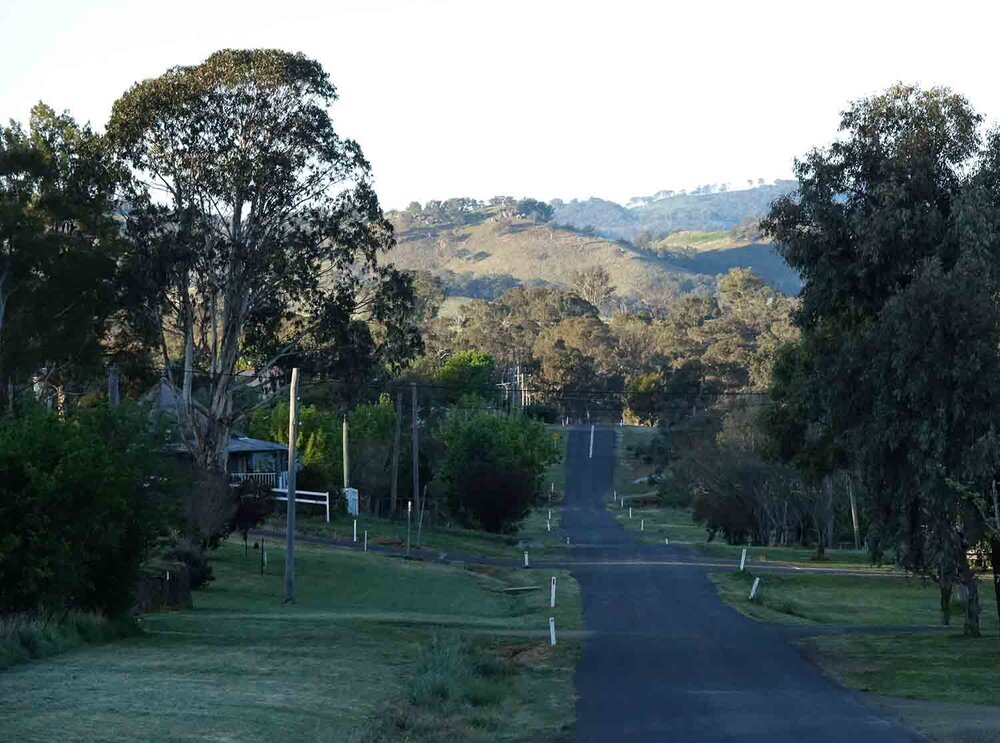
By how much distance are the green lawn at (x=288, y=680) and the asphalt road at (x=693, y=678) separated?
765 mm

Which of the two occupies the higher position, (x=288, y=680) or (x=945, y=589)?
(x=945, y=589)

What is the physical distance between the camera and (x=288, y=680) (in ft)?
63.1

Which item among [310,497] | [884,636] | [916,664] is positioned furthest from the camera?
[310,497]

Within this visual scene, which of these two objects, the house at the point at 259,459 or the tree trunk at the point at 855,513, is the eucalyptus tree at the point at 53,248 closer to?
the house at the point at 259,459

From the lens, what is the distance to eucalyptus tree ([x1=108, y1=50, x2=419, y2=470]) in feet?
151

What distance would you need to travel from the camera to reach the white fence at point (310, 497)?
218 feet

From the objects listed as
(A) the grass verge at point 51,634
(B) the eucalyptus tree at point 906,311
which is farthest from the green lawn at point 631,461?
(A) the grass verge at point 51,634

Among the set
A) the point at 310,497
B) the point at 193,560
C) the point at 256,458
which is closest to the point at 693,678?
the point at 193,560

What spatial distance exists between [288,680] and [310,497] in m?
50.9

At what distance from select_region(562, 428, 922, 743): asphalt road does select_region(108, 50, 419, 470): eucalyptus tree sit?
41.1 feet

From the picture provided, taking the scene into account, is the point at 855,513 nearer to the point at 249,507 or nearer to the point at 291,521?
the point at 249,507

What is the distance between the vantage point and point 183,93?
4612cm

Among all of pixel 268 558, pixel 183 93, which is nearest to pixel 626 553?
pixel 268 558

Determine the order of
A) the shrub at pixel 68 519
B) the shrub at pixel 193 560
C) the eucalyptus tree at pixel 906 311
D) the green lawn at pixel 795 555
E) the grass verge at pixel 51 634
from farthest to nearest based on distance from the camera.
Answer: the green lawn at pixel 795 555 < the shrub at pixel 193 560 < the eucalyptus tree at pixel 906 311 < the shrub at pixel 68 519 < the grass verge at pixel 51 634
